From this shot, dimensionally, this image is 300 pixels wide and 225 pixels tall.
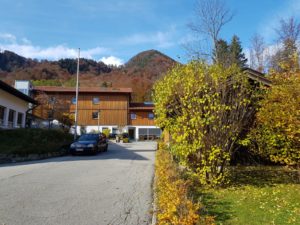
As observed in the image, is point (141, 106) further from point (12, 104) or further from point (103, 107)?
point (12, 104)

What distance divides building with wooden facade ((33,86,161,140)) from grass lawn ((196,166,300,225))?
41079mm

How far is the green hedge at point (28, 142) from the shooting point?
679 inches

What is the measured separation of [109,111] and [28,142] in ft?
107

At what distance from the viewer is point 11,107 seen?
→ 24.6 metres

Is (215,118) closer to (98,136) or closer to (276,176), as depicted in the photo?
(276,176)

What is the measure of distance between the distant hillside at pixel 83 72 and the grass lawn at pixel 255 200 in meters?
53.1

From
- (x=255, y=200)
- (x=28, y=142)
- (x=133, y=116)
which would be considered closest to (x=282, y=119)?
(x=255, y=200)

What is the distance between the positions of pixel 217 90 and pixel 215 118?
82 cm

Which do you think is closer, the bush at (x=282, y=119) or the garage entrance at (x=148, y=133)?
the bush at (x=282, y=119)

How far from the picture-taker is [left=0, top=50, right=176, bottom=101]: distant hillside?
6688 cm

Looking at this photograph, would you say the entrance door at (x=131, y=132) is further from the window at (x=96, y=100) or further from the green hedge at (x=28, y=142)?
the green hedge at (x=28, y=142)

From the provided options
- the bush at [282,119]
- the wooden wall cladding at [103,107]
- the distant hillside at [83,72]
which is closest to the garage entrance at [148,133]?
the wooden wall cladding at [103,107]

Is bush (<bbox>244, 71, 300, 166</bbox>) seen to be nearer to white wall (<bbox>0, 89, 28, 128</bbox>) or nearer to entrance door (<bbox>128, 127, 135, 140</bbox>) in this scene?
white wall (<bbox>0, 89, 28, 128</bbox>)

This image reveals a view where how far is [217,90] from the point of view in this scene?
8.53 metres
